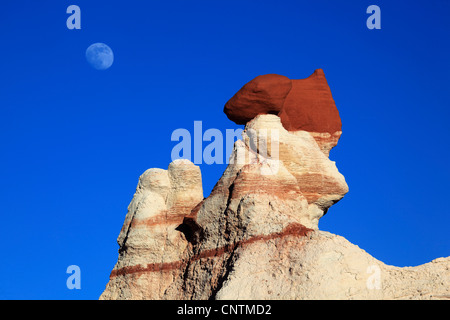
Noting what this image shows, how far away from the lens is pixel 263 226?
81.1 feet

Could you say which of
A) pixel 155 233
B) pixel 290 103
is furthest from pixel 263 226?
pixel 290 103

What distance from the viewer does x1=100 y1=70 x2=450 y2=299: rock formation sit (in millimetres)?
22562

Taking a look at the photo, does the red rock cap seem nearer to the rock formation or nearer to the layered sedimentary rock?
the rock formation

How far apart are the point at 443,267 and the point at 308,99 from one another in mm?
9916

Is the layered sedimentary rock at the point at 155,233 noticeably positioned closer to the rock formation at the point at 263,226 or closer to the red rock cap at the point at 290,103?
the rock formation at the point at 263,226

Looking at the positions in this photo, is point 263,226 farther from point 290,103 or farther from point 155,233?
point 290,103

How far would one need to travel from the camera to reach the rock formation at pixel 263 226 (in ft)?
74.0

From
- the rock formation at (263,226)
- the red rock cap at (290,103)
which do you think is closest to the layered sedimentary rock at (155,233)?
the rock formation at (263,226)

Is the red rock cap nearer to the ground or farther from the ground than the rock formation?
farther from the ground

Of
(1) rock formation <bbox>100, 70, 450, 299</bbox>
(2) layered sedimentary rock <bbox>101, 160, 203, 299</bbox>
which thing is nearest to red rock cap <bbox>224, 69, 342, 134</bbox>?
(1) rock formation <bbox>100, 70, 450, 299</bbox>

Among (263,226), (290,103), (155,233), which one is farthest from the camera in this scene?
(290,103)
